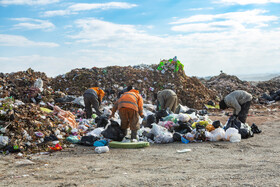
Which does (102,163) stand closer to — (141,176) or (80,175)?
(80,175)

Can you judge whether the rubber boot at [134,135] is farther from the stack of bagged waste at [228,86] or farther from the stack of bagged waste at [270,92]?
the stack of bagged waste at [228,86]

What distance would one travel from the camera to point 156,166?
485 cm

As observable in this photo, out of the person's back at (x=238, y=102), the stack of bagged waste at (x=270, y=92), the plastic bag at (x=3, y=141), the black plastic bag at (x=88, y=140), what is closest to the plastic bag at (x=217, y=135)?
the person's back at (x=238, y=102)

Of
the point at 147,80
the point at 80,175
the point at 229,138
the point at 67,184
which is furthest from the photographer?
the point at 147,80

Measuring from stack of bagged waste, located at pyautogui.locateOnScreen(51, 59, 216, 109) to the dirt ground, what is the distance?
932 cm

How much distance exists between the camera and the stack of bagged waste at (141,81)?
16.2m

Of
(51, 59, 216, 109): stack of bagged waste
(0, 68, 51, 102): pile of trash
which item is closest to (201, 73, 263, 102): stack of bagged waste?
(51, 59, 216, 109): stack of bagged waste

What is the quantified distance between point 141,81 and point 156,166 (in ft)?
40.0

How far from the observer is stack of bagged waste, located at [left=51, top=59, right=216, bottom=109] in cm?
1616

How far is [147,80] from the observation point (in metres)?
17.4

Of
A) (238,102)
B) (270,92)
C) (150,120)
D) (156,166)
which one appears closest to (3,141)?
(156,166)

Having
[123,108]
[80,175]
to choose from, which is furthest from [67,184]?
[123,108]

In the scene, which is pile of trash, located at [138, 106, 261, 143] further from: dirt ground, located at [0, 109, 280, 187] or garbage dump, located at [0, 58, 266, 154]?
dirt ground, located at [0, 109, 280, 187]

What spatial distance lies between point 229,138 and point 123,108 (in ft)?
9.00
